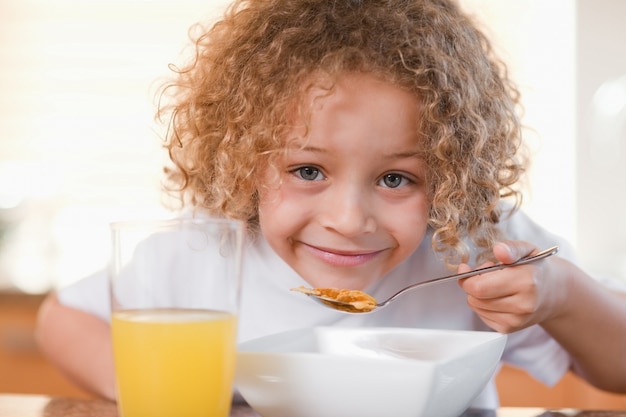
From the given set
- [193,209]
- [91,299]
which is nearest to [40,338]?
[91,299]

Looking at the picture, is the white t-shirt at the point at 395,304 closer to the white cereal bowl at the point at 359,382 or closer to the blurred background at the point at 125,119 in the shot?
the white cereal bowl at the point at 359,382

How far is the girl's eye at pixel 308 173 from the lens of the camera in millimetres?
1037

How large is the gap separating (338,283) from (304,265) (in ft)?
0.17

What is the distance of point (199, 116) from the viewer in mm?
1157

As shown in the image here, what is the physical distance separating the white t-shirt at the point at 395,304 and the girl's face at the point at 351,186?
19 cm

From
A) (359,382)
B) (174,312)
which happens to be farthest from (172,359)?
(359,382)

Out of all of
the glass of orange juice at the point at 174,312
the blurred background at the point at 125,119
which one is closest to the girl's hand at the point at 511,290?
the glass of orange juice at the point at 174,312

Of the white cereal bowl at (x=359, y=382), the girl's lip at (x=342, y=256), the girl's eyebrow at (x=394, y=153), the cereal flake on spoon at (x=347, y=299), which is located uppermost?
the girl's eyebrow at (x=394, y=153)

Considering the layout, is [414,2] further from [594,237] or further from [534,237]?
[594,237]

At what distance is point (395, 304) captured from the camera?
1.30 m

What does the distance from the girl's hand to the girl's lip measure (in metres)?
0.17

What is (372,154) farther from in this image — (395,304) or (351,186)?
(395,304)

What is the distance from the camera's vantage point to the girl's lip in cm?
108

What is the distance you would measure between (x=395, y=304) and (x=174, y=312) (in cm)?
68
